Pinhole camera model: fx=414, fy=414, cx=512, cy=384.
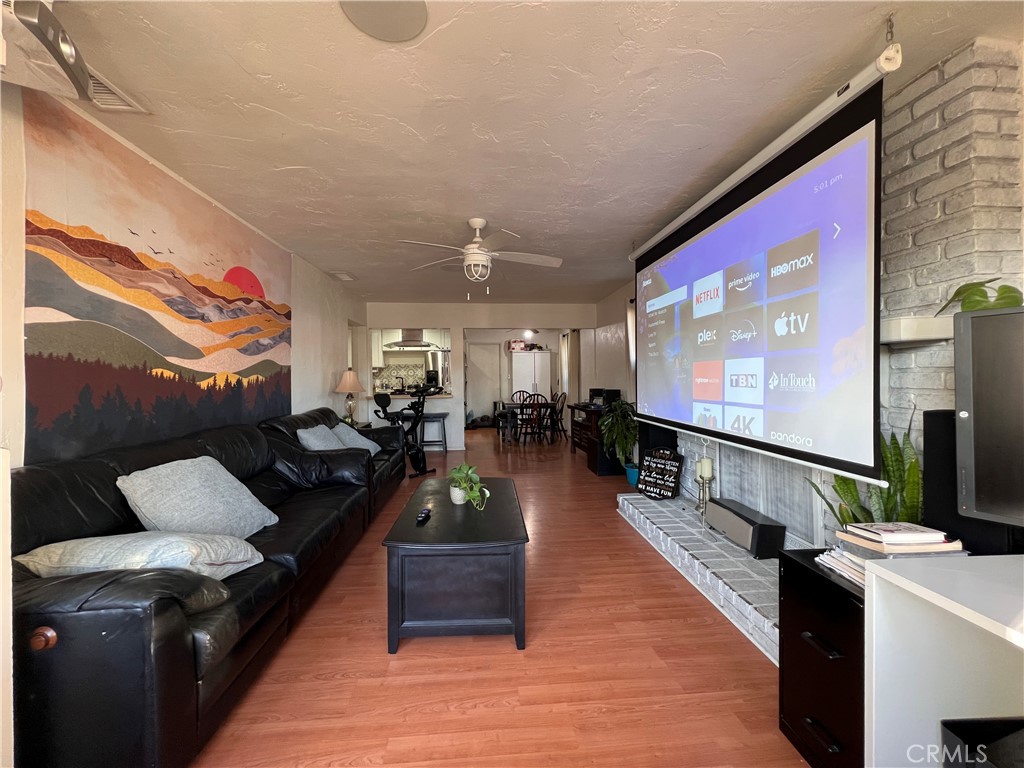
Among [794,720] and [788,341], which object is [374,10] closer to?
[788,341]

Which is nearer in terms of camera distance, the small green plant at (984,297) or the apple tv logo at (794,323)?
the small green plant at (984,297)

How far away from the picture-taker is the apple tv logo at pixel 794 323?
1.81m

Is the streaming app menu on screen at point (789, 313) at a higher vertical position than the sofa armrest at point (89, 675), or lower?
higher

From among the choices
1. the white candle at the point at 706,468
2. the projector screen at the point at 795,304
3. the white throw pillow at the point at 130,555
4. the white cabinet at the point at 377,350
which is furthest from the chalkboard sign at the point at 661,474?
the white cabinet at the point at 377,350

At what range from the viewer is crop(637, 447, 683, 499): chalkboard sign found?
378cm

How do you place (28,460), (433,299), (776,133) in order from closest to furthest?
(28,460), (776,133), (433,299)

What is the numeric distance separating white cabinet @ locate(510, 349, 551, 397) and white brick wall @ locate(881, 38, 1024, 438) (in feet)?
31.0

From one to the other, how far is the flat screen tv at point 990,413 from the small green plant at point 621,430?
12.5 ft

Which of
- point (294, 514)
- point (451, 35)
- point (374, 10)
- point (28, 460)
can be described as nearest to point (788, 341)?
point (451, 35)

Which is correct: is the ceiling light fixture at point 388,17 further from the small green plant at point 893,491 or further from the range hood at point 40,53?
the small green plant at point 893,491

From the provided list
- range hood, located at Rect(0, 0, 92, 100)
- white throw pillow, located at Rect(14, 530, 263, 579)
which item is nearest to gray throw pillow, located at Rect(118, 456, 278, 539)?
white throw pillow, located at Rect(14, 530, 263, 579)

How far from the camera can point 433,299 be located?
7016 mm

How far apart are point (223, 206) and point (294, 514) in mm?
2313

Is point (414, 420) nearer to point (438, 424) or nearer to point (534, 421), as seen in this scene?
point (438, 424)
